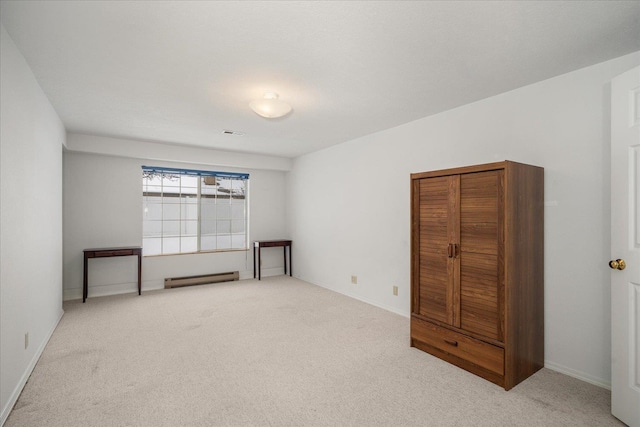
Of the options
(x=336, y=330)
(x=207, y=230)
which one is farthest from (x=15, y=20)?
(x=207, y=230)

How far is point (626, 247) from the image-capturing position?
1953 millimetres

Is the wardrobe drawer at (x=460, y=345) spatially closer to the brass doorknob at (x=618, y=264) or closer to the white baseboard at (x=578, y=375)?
the white baseboard at (x=578, y=375)

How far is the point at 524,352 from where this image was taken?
2.44 metres

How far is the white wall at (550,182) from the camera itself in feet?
7.75

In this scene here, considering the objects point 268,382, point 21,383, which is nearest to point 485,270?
point 268,382

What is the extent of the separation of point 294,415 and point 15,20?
2.97 meters

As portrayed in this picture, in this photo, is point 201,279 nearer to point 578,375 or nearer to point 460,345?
point 460,345

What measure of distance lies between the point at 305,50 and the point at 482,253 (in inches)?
81.0

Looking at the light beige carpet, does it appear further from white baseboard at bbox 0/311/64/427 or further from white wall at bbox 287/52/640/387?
white wall at bbox 287/52/640/387

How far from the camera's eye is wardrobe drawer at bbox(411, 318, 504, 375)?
92.8 inches

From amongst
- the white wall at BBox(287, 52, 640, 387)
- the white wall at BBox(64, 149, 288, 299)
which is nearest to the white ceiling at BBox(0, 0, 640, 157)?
the white wall at BBox(287, 52, 640, 387)

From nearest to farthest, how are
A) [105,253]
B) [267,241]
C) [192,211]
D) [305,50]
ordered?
[305,50] < [105,253] < [192,211] < [267,241]

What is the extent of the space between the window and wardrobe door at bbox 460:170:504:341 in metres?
4.63

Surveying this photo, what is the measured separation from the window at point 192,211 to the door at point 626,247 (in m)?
5.52
